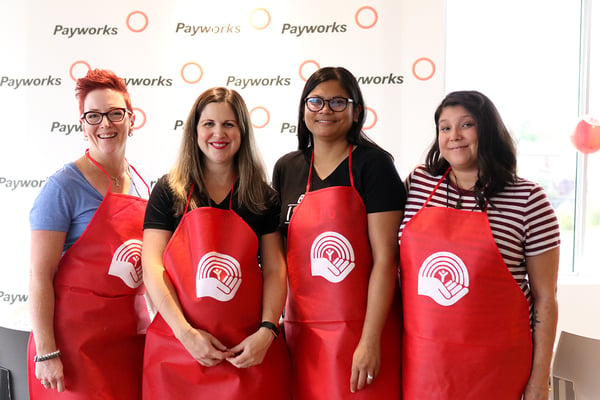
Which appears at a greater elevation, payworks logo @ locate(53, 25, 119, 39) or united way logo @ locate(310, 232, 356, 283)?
payworks logo @ locate(53, 25, 119, 39)

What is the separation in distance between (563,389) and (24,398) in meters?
1.90

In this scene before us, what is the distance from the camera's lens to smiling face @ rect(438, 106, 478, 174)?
65.4 inches

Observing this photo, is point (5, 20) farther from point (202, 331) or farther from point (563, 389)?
point (563, 389)

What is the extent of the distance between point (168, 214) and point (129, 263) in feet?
0.83

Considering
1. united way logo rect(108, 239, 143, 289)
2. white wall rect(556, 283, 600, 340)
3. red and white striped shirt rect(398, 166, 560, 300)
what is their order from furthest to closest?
white wall rect(556, 283, 600, 340), united way logo rect(108, 239, 143, 289), red and white striped shirt rect(398, 166, 560, 300)

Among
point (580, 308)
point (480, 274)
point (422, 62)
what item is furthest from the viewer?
point (580, 308)

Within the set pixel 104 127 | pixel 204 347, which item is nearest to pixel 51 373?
pixel 204 347

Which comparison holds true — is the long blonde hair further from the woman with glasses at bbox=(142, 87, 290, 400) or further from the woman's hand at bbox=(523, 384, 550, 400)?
the woman's hand at bbox=(523, 384, 550, 400)

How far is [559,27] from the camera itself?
13.4ft

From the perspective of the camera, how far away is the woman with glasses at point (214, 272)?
1.66 m

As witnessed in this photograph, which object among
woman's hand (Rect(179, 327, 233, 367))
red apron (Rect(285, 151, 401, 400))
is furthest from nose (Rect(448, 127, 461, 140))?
woman's hand (Rect(179, 327, 233, 367))

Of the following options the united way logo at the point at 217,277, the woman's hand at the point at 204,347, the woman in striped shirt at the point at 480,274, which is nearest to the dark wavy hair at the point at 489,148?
the woman in striped shirt at the point at 480,274

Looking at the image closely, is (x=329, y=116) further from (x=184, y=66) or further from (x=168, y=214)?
(x=184, y=66)

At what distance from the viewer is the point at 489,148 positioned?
164 centimetres
